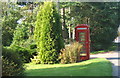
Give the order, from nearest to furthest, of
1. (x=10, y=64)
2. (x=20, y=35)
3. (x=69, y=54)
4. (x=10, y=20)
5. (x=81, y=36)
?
(x=10, y=64)
(x=69, y=54)
(x=81, y=36)
(x=20, y=35)
(x=10, y=20)

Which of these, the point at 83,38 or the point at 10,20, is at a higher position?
the point at 10,20

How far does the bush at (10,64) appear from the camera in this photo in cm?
594

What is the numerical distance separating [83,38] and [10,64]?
253 inches

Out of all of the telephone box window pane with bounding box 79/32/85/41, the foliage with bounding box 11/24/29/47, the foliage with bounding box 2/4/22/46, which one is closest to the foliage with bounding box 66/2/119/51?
the foliage with bounding box 11/24/29/47

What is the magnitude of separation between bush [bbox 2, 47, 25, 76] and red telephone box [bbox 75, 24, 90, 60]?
5.71m

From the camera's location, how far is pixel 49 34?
1008 centimetres

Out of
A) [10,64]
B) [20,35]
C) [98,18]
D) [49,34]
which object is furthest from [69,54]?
[98,18]

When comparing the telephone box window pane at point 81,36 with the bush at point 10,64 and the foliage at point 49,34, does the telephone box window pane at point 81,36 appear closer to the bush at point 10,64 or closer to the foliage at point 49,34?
the foliage at point 49,34

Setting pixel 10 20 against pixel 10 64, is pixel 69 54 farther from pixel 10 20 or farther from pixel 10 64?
pixel 10 20

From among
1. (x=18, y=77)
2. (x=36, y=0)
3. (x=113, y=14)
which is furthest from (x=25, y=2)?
(x=18, y=77)

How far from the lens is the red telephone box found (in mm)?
11281

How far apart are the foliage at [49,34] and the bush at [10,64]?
3.87m

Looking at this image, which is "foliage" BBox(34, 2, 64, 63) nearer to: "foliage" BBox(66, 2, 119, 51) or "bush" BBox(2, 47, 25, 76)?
"bush" BBox(2, 47, 25, 76)

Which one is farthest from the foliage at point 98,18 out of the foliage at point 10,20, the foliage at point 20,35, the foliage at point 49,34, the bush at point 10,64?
the bush at point 10,64
